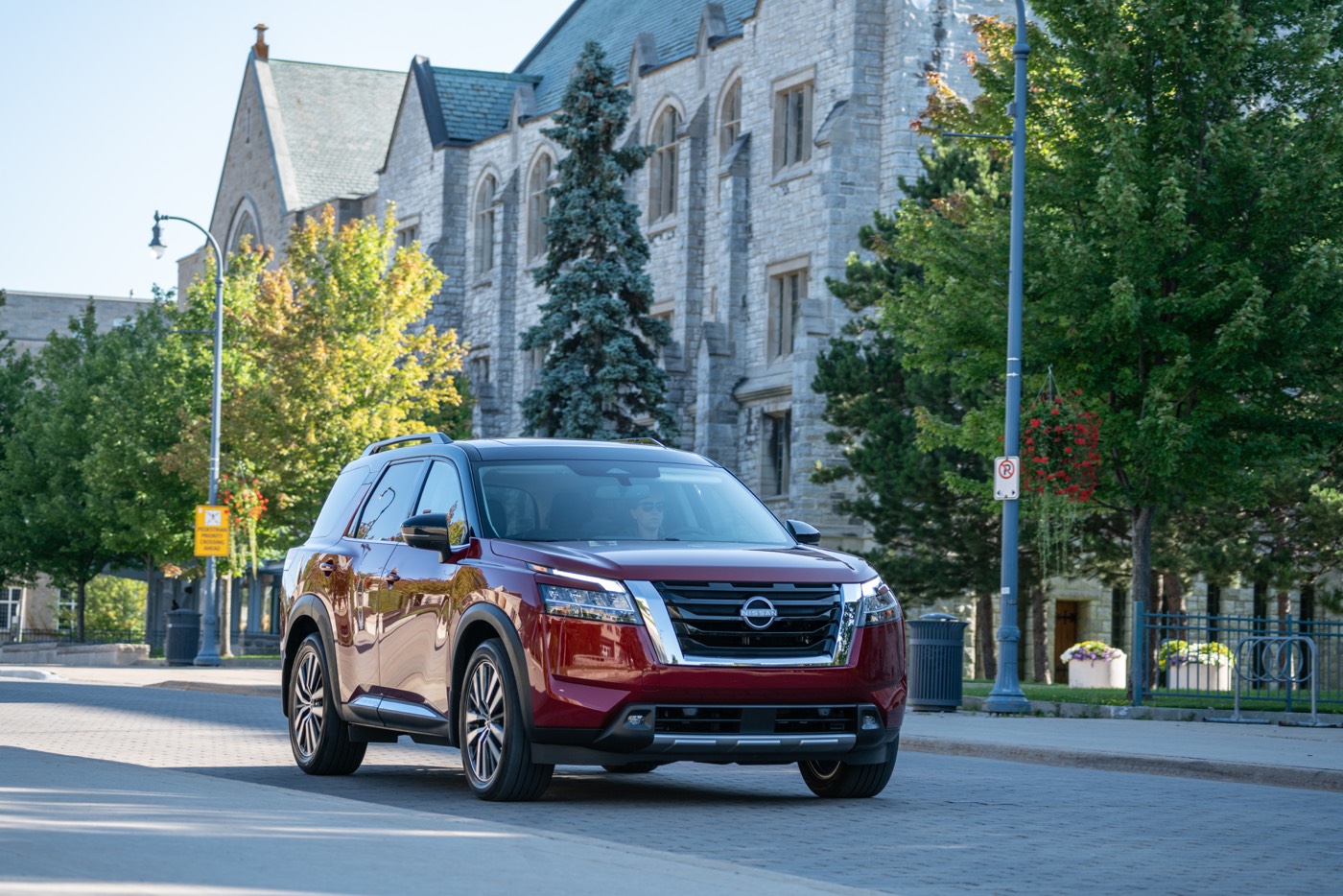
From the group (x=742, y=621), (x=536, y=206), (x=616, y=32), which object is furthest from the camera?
(x=616, y=32)

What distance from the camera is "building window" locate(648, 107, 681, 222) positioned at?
162 ft

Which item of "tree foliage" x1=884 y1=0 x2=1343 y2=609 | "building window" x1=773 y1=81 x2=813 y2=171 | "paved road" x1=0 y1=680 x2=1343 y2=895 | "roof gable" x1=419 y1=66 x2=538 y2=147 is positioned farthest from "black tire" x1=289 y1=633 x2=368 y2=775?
"roof gable" x1=419 y1=66 x2=538 y2=147

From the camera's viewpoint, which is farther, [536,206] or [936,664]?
[536,206]

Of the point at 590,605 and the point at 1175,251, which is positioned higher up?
the point at 1175,251

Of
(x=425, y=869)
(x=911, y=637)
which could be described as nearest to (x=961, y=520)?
(x=911, y=637)

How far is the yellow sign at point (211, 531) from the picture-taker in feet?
Result: 123

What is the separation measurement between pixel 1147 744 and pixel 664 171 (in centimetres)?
3514

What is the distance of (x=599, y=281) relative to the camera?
42.2m

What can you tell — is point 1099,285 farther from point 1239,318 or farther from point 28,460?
point 28,460

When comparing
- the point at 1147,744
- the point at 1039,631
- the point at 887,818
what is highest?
the point at 887,818

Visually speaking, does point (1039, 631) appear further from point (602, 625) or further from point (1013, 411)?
point (602, 625)

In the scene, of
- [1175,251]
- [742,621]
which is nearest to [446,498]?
[742,621]

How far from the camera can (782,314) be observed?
4350 cm

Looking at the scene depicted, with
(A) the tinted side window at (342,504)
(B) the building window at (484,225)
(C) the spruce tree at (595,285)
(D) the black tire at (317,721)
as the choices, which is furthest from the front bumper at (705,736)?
(B) the building window at (484,225)
